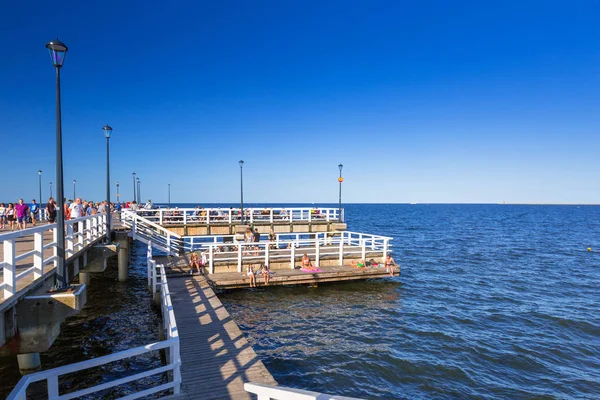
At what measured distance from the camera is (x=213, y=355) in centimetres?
837

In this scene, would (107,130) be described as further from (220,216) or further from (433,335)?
(433,335)

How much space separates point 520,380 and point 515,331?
4112 mm

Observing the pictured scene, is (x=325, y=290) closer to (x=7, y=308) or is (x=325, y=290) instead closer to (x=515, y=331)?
(x=515, y=331)

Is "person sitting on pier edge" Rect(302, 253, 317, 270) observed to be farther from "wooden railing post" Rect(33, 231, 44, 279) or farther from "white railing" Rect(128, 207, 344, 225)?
"wooden railing post" Rect(33, 231, 44, 279)

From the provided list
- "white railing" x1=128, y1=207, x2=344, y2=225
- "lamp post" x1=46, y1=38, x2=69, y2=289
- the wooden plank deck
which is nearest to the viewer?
"lamp post" x1=46, y1=38, x2=69, y2=289

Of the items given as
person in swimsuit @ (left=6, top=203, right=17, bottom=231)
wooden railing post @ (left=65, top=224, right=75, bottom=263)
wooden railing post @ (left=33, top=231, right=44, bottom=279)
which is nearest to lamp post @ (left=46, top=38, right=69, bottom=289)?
wooden railing post @ (left=33, top=231, right=44, bottom=279)

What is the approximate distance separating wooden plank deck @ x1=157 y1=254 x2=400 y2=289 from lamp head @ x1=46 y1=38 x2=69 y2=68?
1104 centimetres

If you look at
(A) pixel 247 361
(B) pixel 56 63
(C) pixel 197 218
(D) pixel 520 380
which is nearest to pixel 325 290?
(D) pixel 520 380

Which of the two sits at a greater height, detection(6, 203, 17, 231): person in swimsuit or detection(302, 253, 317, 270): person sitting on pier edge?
detection(6, 203, 17, 231): person in swimsuit

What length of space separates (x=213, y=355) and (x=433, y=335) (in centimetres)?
861

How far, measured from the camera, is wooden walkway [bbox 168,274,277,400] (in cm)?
692

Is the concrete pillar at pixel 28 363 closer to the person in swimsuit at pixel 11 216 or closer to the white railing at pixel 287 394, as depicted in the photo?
the white railing at pixel 287 394

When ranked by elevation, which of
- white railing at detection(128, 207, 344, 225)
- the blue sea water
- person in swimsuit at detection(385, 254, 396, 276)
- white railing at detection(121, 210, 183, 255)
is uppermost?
white railing at detection(128, 207, 344, 225)

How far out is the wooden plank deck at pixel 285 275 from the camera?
1725cm
